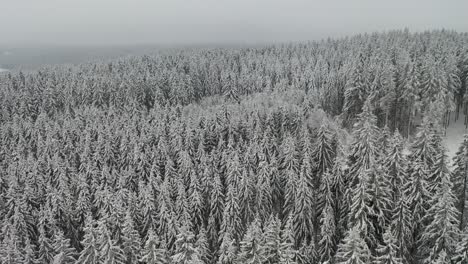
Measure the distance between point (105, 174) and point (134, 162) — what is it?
629cm

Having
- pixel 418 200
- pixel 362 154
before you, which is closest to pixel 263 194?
pixel 362 154

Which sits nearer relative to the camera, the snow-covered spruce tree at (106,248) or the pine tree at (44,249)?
the snow-covered spruce tree at (106,248)

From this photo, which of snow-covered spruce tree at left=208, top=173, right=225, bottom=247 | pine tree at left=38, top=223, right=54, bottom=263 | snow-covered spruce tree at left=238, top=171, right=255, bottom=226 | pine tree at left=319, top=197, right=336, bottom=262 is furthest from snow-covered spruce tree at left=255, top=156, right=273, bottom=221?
pine tree at left=38, top=223, right=54, bottom=263

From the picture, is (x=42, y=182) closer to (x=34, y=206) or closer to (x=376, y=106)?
(x=34, y=206)

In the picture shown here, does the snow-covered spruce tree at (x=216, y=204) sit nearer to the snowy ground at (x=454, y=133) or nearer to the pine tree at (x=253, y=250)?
the pine tree at (x=253, y=250)

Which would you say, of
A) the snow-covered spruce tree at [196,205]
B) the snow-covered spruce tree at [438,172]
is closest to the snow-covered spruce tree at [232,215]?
the snow-covered spruce tree at [196,205]

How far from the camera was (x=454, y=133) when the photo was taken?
71188 millimetres

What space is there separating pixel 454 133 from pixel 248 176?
156ft

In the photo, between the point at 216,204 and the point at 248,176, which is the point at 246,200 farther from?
the point at 248,176

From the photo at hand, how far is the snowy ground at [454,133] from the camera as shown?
66.7 meters

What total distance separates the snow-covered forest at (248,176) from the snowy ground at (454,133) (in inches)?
79.9

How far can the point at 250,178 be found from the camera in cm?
4825

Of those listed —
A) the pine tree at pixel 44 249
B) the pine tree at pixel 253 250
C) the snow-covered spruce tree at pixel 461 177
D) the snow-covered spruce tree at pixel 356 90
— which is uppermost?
the snow-covered spruce tree at pixel 356 90

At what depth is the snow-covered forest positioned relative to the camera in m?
34.1
